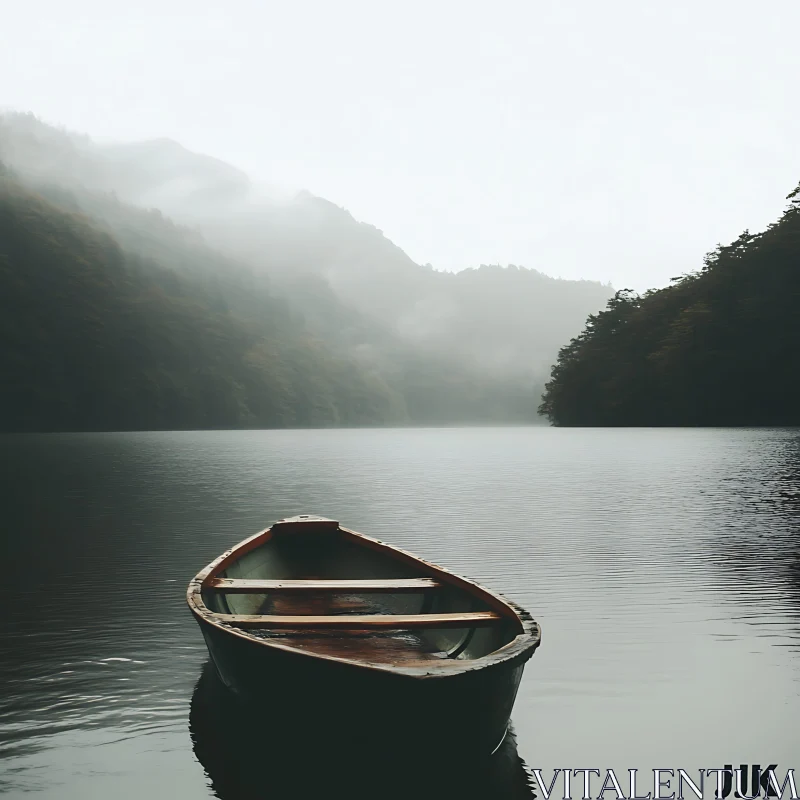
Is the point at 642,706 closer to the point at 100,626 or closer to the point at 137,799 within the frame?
the point at 137,799

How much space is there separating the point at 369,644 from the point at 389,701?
274cm

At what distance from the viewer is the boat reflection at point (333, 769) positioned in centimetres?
633

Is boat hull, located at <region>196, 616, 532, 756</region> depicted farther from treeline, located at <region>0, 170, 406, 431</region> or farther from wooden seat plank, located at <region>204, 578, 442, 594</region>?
treeline, located at <region>0, 170, 406, 431</region>

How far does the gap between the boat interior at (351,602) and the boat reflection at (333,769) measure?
0.74m

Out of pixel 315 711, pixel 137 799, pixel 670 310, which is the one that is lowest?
pixel 137 799

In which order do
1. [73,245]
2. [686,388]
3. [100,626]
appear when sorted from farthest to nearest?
1. [73,245]
2. [686,388]
3. [100,626]

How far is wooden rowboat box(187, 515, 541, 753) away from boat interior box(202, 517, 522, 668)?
0.6 inches

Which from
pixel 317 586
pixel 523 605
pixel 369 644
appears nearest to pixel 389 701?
pixel 369 644

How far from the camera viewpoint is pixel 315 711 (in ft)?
21.1

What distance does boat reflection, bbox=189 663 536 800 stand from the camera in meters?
6.33

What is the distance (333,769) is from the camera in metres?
7.07

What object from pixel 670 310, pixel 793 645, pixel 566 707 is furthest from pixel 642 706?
pixel 670 310

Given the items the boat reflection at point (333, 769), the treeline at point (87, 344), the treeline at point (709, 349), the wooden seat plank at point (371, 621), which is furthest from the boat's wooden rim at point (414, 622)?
the treeline at point (87, 344)

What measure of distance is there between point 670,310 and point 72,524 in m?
117
